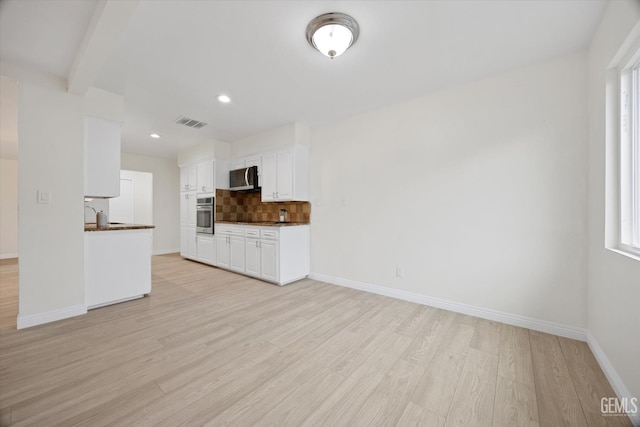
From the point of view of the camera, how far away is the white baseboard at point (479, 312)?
210cm

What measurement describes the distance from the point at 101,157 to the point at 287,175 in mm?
2266

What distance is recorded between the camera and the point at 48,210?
2.36 metres

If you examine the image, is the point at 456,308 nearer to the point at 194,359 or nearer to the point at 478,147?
the point at 478,147

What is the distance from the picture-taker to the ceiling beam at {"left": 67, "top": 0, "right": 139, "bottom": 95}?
1459 millimetres

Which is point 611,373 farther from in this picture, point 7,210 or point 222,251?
point 7,210

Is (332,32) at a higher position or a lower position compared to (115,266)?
higher

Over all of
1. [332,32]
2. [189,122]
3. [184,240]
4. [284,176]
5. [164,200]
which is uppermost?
[189,122]

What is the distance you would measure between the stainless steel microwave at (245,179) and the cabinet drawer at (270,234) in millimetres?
1078

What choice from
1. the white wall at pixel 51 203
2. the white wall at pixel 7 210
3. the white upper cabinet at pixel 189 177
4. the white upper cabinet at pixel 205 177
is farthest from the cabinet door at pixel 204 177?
the white wall at pixel 7 210

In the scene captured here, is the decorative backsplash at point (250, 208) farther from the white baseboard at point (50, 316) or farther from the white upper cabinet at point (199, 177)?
the white baseboard at point (50, 316)

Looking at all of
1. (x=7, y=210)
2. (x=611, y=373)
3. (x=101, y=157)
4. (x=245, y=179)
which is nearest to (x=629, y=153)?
(x=611, y=373)

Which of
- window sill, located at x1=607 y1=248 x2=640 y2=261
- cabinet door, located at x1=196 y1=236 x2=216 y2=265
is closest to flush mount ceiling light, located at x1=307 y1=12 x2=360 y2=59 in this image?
window sill, located at x1=607 y1=248 x2=640 y2=261

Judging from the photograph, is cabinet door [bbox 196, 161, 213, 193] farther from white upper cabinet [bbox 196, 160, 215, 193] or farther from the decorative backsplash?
the decorative backsplash

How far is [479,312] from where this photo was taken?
8.22 feet
